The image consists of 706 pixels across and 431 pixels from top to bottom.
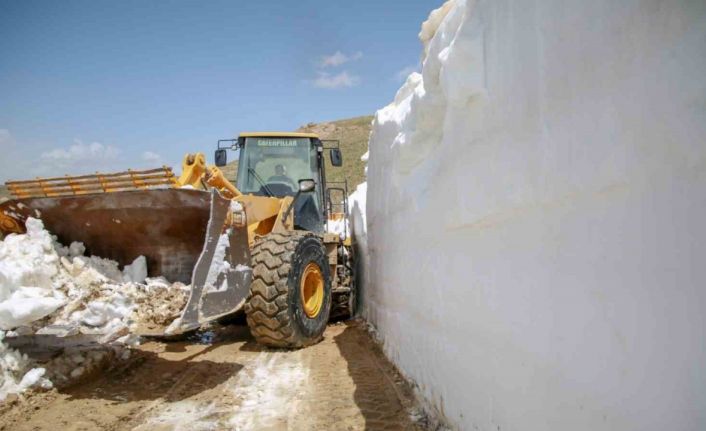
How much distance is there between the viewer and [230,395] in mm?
4273

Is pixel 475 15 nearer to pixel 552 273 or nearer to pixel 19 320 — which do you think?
pixel 552 273

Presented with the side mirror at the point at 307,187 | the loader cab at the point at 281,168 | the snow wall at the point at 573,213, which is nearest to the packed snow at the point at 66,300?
the side mirror at the point at 307,187

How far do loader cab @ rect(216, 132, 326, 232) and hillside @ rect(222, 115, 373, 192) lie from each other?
76.3 feet

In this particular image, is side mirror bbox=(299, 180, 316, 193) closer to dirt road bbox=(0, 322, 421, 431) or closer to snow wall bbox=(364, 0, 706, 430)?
dirt road bbox=(0, 322, 421, 431)

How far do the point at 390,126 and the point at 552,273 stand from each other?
3751 mm

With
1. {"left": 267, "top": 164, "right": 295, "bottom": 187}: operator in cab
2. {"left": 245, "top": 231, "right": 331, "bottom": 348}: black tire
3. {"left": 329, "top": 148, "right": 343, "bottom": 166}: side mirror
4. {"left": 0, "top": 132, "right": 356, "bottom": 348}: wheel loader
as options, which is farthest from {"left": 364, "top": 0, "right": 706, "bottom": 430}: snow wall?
{"left": 267, "top": 164, "right": 295, "bottom": 187}: operator in cab

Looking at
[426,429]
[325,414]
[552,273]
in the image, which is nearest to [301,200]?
[325,414]

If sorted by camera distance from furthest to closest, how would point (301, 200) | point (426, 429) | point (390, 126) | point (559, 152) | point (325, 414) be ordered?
1. point (301, 200)
2. point (390, 126)
3. point (325, 414)
4. point (426, 429)
5. point (559, 152)

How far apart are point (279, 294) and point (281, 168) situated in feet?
9.94

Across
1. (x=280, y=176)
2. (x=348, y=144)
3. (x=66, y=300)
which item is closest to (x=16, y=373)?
(x=66, y=300)

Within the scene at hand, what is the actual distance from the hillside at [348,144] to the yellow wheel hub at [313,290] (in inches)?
976

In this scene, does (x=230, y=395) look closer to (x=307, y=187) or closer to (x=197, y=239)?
(x=197, y=239)

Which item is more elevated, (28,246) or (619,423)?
(28,246)

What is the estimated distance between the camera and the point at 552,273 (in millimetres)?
1637
